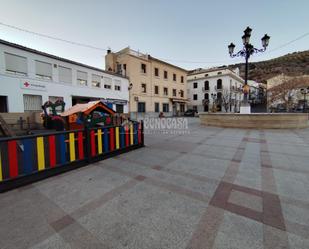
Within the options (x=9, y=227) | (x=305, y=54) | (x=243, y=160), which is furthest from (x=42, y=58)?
(x=305, y=54)

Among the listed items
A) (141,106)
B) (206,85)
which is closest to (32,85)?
(141,106)

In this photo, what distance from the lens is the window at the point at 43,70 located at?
510 inches

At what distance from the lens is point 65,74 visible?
14.9 meters

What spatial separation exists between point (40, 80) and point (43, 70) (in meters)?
0.98

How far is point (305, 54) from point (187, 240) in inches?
2642

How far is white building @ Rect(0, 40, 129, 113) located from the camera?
11469 millimetres

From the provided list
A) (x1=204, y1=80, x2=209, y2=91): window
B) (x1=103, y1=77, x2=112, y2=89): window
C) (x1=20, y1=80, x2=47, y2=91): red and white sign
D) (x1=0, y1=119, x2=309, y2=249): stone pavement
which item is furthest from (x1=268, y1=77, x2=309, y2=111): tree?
(x1=20, y1=80, x2=47, y2=91): red and white sign

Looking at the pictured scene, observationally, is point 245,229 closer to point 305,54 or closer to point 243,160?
point 243,160

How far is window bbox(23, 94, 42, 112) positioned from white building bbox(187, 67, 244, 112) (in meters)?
29.8

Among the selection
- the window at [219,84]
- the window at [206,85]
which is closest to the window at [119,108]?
the window at [206,85]

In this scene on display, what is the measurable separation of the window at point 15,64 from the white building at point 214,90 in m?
30.7

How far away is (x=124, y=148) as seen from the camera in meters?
5.30

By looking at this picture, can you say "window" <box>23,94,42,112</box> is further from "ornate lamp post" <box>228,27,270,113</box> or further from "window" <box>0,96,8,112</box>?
"ornate lamp post" <box>228,27,270,113</box>

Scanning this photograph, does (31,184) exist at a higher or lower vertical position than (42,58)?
lower
